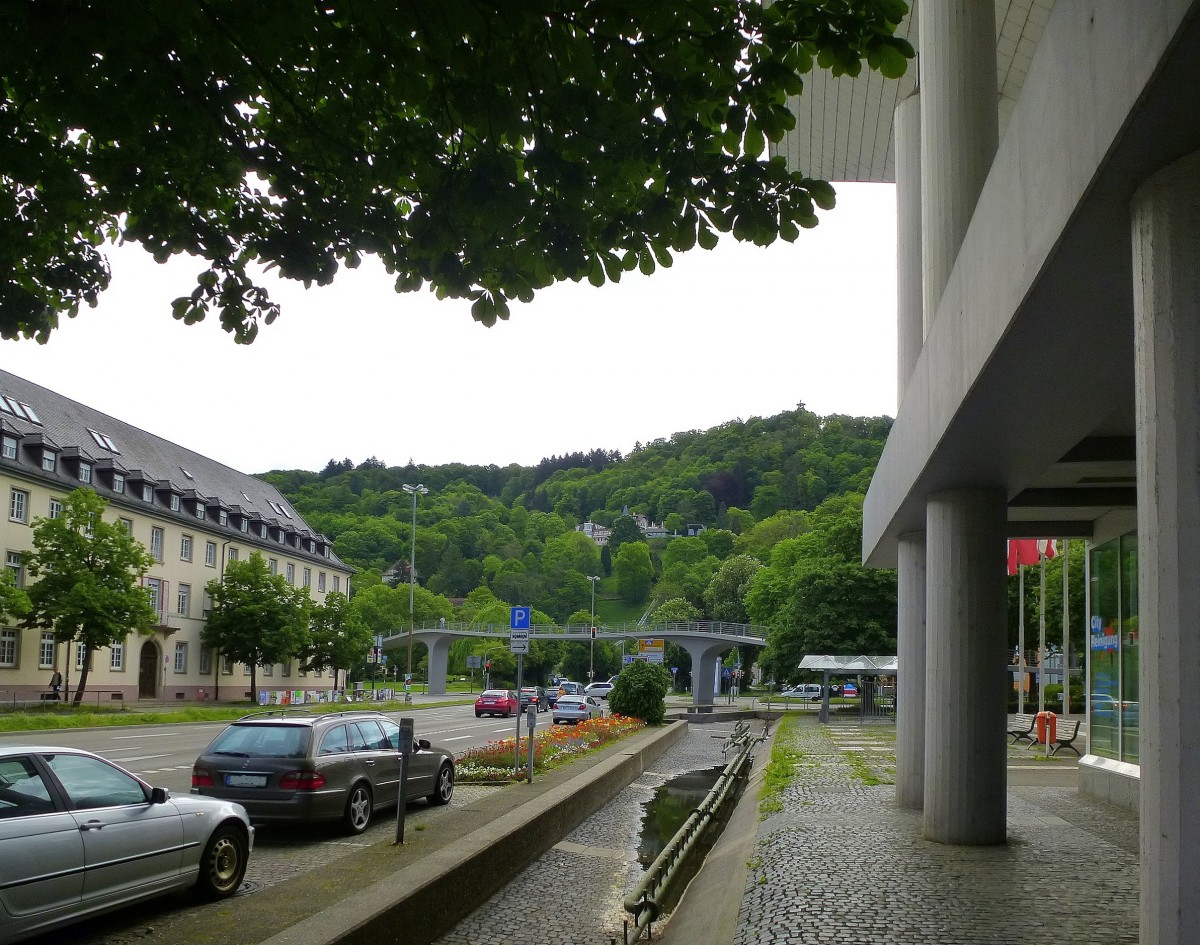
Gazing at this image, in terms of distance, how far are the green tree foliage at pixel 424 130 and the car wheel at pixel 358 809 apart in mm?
6916

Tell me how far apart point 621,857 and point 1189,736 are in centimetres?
968

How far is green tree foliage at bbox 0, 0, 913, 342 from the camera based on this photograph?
5602mm

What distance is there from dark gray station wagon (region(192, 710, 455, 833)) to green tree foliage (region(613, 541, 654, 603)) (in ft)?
523

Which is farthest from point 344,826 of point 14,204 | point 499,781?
point 14,204

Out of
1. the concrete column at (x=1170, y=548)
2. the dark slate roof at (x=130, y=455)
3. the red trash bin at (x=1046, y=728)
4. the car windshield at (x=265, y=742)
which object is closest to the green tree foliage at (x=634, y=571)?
the dark slate roof at (x=130, y=455)

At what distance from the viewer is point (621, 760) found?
21328mm

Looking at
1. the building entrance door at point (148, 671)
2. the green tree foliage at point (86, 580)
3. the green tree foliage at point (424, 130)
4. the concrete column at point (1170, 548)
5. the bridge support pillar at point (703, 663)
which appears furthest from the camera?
the bridge support pillar at point (703, 663)

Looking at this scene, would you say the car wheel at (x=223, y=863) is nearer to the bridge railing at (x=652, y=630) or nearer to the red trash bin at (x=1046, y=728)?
the red trash bin at (x=1046, y=728)

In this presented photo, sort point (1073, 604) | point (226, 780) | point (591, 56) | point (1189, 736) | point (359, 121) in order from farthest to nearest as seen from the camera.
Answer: point (1073, 604), point (226, 780), point (359, 121), point (591, 56), point (1189, 736)

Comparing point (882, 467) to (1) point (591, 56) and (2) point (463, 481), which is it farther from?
(2) point (463, 481)

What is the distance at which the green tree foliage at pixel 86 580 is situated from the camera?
4131 centimetres

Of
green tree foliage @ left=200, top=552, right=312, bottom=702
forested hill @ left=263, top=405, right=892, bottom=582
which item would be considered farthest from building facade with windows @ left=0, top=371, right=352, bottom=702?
forested hill @ left=263, top=405, right=892, bottom=582

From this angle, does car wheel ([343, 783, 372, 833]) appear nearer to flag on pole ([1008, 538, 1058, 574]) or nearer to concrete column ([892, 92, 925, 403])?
concrete column ([892, 92, 925, 403])

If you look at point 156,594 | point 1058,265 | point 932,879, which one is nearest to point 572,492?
point 156,594
